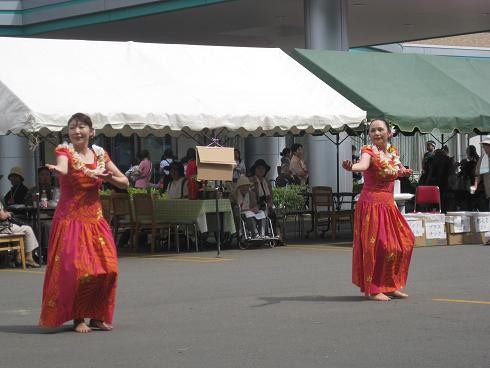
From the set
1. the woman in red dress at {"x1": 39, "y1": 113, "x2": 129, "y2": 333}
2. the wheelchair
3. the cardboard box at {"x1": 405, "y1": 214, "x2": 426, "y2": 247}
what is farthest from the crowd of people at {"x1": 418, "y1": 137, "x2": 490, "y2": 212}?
the woman in red dress at {"x1": 39, "y1": 113, "x2": 129, "y2": 333}

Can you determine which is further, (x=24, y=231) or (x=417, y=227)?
(x=417, y=227)

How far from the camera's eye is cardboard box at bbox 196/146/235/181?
16.9 metres

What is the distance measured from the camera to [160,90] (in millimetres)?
17703

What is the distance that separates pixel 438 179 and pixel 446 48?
2139 cm

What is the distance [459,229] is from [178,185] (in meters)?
4.85

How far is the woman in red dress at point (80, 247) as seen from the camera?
30.9 feet

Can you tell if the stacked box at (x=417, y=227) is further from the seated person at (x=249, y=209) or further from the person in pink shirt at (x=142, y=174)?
the person in pink shirt at (x=142, y=174)

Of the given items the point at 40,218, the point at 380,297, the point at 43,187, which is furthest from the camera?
the point at 43,187

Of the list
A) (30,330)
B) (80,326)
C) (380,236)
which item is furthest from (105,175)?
(380,236)

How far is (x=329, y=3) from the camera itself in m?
26.7

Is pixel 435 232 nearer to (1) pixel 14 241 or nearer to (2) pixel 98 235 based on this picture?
(1) pixel 14 241

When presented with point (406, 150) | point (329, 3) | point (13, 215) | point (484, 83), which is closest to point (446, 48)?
point (406, 150)

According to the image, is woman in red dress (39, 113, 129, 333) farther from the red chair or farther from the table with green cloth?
the red chair

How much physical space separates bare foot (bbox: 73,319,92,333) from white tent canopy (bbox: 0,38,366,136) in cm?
650
